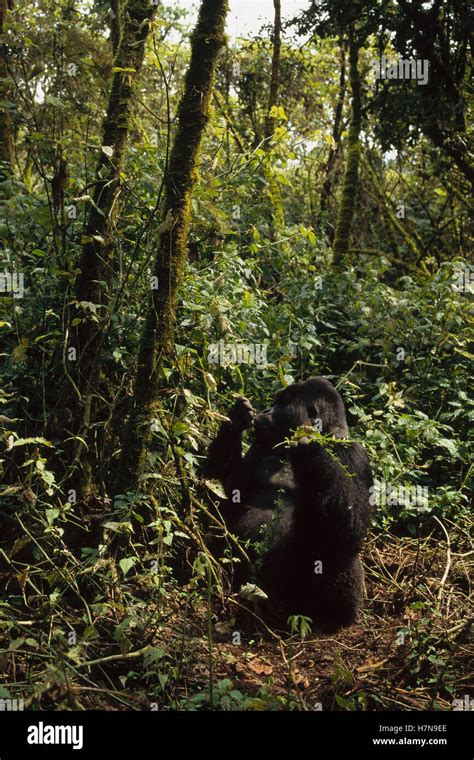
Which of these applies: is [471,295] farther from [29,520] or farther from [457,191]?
[29,520]

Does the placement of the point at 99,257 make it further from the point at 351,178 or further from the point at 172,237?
the point at 351,178

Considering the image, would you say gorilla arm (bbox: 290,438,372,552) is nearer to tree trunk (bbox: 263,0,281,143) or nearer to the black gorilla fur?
the black gorilla fur

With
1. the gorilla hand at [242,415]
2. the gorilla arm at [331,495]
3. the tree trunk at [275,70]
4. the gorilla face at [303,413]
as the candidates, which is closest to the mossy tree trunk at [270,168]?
the tree trunk at [275,70]

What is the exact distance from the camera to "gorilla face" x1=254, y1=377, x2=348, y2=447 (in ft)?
15.2

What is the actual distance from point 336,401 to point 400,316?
2.16 metres

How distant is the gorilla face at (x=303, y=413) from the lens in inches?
182

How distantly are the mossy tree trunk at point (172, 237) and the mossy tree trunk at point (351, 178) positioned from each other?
216 inches

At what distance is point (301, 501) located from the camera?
442 centimetres

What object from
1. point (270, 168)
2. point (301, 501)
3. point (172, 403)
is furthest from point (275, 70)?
point (301, 501)

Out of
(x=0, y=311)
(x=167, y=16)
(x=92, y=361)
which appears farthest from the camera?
(x=167, y=16)

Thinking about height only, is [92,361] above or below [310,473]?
above

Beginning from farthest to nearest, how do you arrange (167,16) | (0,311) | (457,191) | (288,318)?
(167,16) < (457,191) < (288,318) < (0,311)
